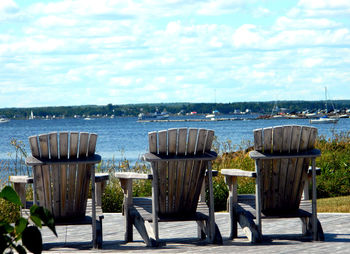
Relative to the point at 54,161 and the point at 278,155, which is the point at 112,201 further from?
the point at 278,155

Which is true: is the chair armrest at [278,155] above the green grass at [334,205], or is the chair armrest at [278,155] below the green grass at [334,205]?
above

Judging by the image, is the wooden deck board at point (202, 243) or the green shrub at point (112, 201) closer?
the wooden deck board at point (202, 243)

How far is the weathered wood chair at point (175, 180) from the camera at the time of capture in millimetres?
5602

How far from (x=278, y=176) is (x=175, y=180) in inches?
40.5

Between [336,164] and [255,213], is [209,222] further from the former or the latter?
[336,164]

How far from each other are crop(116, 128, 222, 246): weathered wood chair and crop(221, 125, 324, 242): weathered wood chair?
1.14 ft

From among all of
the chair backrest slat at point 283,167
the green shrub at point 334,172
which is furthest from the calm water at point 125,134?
the chair backrest slat at point 283,167

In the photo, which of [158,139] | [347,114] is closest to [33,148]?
[158,139]

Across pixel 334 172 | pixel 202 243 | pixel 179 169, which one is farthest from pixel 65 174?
pixel 334 172

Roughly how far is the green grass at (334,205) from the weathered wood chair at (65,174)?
388cm

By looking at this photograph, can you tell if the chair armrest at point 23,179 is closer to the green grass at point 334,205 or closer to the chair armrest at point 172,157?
the chair armrest at point 172,157

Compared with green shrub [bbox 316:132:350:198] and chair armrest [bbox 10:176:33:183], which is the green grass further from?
chair armrest [bbox 10:176:33:183]

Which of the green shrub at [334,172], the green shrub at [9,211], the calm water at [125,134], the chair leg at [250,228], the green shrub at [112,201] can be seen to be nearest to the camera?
the chair leg at [250,228]

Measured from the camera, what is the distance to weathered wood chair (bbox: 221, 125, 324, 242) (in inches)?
225
